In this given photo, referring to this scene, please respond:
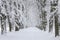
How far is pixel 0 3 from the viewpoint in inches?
621

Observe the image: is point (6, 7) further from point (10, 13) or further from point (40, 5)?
point (40, 5)

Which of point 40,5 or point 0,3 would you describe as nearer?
point 0,3

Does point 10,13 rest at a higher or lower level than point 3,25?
higher

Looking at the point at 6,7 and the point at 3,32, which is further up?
the point at 6,7

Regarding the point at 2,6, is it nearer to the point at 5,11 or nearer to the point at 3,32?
the point at 5,11

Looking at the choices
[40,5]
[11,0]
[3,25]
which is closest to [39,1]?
[40,5]

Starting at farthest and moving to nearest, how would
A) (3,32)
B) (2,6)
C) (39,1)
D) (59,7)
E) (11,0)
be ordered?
(39,1) → (11,0) → (3,32) → (2,6) → (59,7)

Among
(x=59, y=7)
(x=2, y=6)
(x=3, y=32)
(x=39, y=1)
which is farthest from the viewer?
(x=39, y=1)

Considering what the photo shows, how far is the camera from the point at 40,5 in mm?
30750

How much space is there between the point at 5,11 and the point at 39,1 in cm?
1440

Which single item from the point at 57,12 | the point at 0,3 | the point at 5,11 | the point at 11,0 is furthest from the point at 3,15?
the point at 57,12

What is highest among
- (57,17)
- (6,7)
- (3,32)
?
(6,7)

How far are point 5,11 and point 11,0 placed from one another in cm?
342

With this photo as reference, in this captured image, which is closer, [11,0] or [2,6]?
[2,6]
